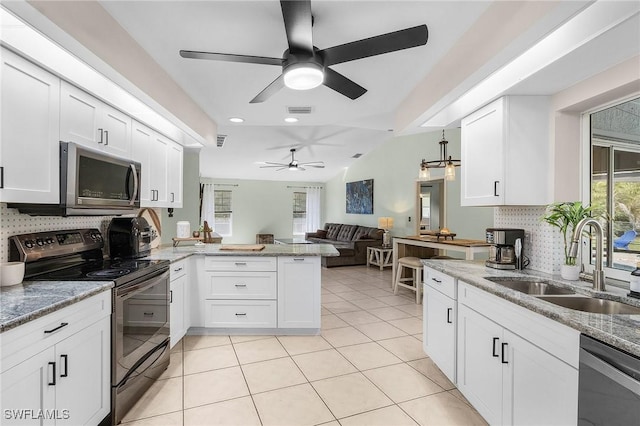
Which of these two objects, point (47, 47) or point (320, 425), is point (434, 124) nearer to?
point (320, 425)

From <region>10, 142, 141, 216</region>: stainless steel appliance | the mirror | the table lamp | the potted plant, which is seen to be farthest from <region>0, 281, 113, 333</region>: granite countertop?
the mirror

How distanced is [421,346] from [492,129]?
80.3 inches

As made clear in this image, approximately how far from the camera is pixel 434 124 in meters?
3.09

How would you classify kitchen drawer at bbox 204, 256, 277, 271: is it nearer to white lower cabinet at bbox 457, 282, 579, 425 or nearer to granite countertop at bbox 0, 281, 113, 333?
granite countertop at bbox 0, 281, 113, 333

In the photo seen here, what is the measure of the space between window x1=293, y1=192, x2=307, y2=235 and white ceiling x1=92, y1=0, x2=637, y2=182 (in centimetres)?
706

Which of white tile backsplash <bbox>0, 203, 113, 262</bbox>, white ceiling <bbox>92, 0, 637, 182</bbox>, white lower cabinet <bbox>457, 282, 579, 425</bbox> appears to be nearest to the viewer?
white lower cabinet <bbox>457, 282, 579, 425</bbox>

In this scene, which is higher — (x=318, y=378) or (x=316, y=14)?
(x=316, y=14)

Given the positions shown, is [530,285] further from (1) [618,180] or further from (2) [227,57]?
(2) [227,57]

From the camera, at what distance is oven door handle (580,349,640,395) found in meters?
1.05

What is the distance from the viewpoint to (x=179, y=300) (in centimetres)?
303

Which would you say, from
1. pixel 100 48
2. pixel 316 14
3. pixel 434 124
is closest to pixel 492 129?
pixel 434 124

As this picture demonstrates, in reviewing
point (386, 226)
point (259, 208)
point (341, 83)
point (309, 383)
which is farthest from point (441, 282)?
point (259, 208)

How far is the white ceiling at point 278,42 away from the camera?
5.76ft

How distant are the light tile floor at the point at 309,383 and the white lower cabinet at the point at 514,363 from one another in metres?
0.32
